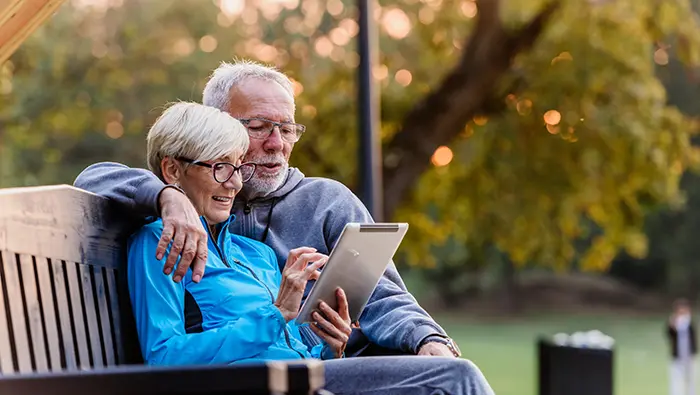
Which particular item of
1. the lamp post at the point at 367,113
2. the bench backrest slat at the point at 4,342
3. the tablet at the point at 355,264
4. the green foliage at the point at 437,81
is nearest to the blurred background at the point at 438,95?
the green foliage at the point at 437,81

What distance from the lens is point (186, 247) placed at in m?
3.25

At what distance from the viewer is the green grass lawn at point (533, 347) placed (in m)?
25.0

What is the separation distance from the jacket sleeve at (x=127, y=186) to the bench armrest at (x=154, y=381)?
1414mm

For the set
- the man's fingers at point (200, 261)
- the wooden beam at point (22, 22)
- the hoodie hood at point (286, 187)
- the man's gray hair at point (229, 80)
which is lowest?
the man's fingers at point (200, 261)

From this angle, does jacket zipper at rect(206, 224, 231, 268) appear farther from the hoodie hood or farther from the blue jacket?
the hoodie hood

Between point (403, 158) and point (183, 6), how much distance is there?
5851 millimetres

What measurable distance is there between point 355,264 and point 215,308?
1.35 feet

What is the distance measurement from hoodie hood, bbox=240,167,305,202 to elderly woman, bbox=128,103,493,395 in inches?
7.9

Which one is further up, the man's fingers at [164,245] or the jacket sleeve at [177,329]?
the man's fingers at [164,245]

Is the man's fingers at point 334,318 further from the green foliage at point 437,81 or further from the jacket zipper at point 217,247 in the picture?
the green foliage at point 437,81

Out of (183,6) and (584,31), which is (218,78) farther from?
(183,6)

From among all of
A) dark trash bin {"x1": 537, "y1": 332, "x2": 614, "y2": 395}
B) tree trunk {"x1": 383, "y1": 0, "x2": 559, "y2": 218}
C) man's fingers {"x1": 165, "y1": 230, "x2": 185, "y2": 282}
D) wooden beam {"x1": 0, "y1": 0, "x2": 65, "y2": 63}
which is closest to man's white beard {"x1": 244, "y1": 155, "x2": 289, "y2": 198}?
man's fingers {"x1": 165, "y1": 230, "x2": 185, "y2": 282}

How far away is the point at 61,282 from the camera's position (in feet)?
10.3

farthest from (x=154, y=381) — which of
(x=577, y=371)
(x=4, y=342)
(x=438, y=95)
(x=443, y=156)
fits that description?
(x=443, y=156)
